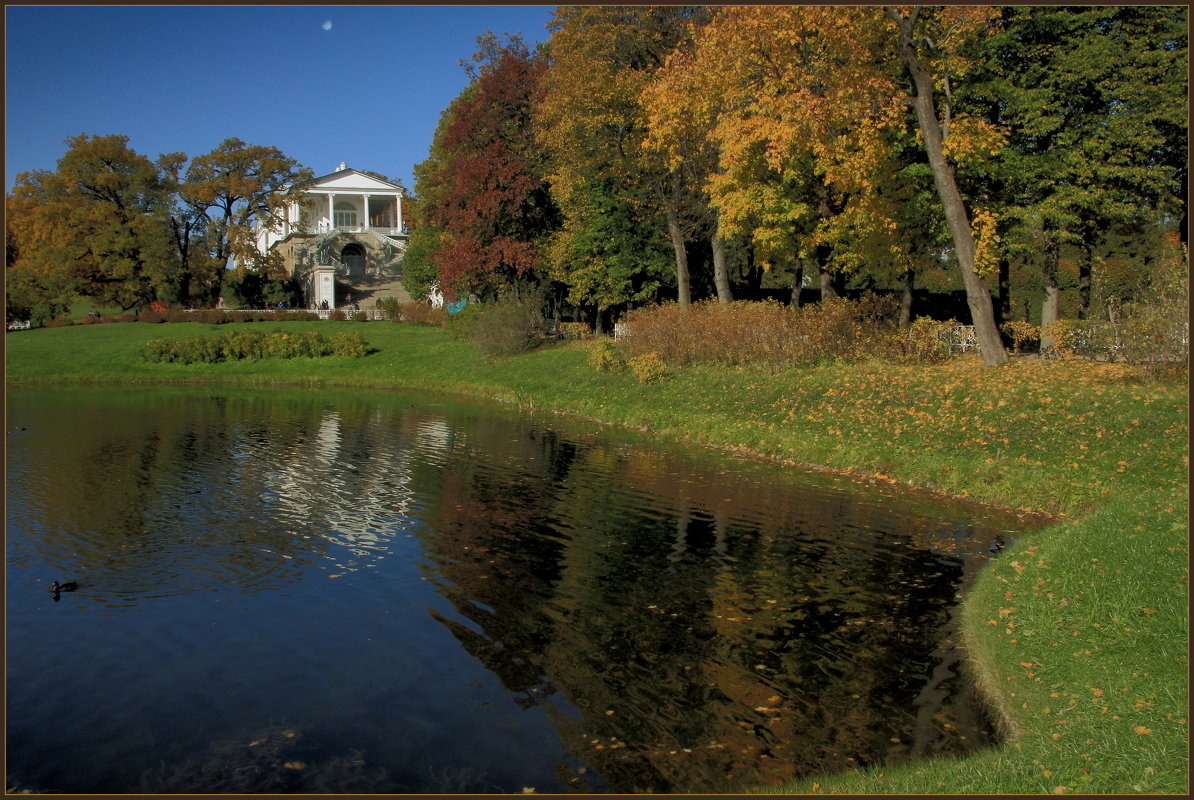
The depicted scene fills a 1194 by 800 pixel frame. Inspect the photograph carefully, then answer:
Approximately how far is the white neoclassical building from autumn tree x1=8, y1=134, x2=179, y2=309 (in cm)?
769

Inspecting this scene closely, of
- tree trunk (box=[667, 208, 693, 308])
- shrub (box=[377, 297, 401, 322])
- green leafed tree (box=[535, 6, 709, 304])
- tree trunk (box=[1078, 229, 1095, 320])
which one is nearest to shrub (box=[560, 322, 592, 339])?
green leafed tree (box=[535, 6, 709, 304])

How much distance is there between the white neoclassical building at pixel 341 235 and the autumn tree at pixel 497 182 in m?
22.8

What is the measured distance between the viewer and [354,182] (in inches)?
3031

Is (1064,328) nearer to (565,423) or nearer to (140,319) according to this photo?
(565,423)

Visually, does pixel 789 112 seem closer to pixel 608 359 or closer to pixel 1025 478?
pixel 608 359

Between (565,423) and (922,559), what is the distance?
561 inches

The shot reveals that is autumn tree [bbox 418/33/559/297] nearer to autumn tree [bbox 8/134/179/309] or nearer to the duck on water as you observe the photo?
autumn tree [bbox 8/134/179/309]

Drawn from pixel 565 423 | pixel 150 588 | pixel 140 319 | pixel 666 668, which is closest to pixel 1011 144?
pixel 565 423

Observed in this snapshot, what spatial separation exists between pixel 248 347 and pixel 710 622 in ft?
112

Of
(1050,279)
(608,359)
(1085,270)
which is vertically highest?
(1085,270)

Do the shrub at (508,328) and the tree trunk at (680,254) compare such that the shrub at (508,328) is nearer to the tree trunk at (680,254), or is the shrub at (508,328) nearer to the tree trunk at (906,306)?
the tree trunk at (680,254)

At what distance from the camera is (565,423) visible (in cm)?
2438

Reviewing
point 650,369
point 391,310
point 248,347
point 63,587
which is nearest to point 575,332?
point 650,369

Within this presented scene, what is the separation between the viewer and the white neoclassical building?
6204 cm
